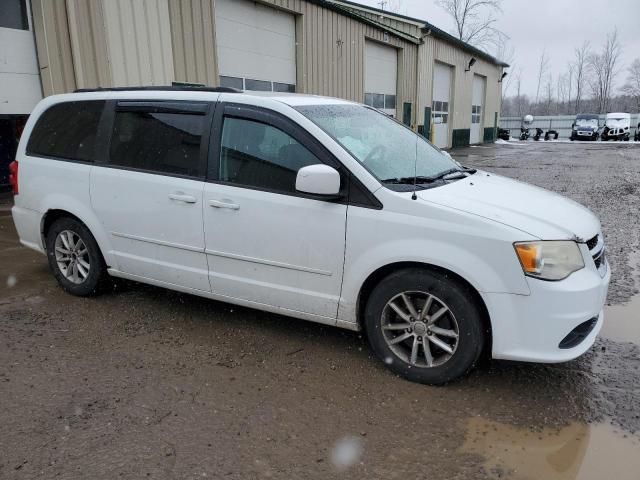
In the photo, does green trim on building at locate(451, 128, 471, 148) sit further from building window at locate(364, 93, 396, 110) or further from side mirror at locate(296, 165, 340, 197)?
side mirror at locate(296, 165, 340, 197)

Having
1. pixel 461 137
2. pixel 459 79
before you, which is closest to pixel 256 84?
pixel 459 79

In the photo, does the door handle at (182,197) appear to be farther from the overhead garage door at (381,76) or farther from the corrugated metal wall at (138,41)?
the overhead garage door at (381,76)

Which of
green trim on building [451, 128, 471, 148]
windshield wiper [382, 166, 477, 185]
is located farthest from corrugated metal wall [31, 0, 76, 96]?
green trim on building [451, 128, 471, 148]

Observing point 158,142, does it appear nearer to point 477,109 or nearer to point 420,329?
point 420,329

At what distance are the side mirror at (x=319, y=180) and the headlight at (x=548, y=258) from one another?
1107mm

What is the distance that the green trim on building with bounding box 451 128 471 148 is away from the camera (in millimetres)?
27125

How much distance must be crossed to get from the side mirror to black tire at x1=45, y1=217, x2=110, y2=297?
2.27 m

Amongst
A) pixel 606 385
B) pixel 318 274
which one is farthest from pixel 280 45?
pixel 606 385

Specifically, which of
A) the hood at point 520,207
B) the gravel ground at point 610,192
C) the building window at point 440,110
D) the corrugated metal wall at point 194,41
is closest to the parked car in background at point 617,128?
the building window at point 440,110

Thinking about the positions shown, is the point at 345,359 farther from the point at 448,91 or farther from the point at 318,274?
the point at 448,91

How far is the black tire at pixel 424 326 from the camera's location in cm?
294

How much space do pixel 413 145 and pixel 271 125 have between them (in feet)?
3.94

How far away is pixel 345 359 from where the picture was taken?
3486 mm

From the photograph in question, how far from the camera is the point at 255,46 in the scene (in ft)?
39.0
